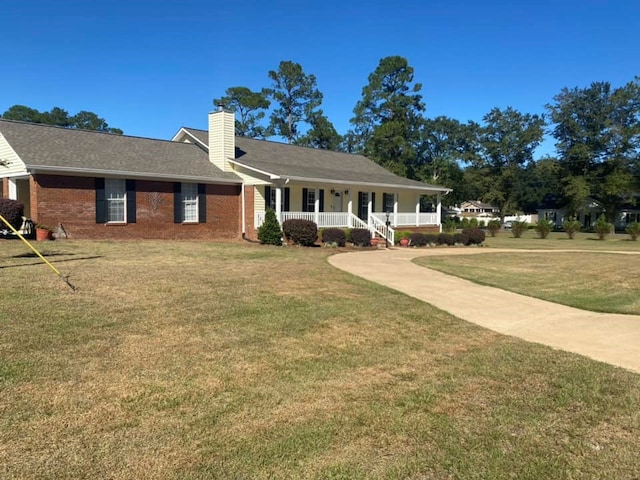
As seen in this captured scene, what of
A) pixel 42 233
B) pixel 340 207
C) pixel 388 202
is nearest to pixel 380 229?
pixel 340 207

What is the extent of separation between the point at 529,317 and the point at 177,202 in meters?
15.6

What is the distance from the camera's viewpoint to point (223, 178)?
835 inches

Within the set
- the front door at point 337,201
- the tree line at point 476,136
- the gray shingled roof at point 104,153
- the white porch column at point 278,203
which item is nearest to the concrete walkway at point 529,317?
the white porch column at point 278,203

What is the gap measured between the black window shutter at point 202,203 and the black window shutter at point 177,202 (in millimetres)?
957

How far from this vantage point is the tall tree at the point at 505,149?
6316 centimetres

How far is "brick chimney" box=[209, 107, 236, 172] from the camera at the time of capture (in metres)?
22.4

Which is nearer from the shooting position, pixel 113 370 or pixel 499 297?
pixel 113 370

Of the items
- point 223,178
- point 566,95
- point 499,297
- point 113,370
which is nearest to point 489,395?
point 113,370

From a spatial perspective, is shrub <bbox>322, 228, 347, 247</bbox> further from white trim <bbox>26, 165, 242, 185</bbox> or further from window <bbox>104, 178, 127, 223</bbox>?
window <bbox>104, 178, 127, 223</bbox>

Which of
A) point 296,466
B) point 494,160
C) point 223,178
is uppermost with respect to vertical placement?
point 494,160

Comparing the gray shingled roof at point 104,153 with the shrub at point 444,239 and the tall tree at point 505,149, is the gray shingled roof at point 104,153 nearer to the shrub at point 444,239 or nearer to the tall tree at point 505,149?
the shrub at point 444,239

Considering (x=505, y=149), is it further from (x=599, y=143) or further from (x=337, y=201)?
(x=337, y=201)

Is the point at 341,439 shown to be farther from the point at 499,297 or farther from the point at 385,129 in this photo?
the point at 385,129

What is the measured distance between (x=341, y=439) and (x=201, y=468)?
3.30ft
